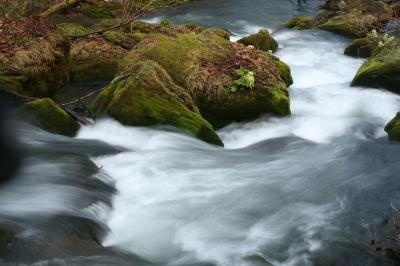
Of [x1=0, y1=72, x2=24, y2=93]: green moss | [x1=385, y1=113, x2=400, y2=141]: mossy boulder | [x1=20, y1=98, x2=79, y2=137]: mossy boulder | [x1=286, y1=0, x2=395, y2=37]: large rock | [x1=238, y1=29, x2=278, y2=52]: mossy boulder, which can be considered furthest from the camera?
[x1=286, y1=0, x2=395, y2=37]: large rock

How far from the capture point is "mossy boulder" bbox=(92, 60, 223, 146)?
869 cm

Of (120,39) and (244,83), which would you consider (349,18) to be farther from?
(244,83)

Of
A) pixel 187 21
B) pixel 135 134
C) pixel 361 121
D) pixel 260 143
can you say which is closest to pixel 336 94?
pixel 361 121

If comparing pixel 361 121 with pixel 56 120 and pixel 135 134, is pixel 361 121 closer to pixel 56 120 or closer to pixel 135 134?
pixel 135 134

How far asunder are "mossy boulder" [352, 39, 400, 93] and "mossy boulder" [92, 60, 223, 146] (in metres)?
5.08

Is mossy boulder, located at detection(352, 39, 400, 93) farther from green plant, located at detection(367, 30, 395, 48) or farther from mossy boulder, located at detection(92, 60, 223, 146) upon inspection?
mossy boulder, located at detection(92, 60, 223, 146)

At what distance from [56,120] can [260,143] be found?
3750mm

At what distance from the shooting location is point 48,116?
8.40m

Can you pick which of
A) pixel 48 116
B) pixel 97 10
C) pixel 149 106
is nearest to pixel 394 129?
pixel 149 106

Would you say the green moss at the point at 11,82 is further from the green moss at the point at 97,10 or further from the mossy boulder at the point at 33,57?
the green moss at the point at 97,10

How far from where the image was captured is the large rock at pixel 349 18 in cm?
1894

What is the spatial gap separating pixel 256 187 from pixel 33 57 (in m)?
5.45

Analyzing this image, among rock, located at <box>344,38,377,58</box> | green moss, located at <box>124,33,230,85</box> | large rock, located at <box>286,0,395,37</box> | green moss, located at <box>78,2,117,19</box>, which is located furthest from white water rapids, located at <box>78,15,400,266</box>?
green moss, located at <box>78,2,117,19</box>

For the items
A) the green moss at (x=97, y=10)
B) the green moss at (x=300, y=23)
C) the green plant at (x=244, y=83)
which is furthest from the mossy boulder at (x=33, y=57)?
the green moss at (x=300, y=23)
